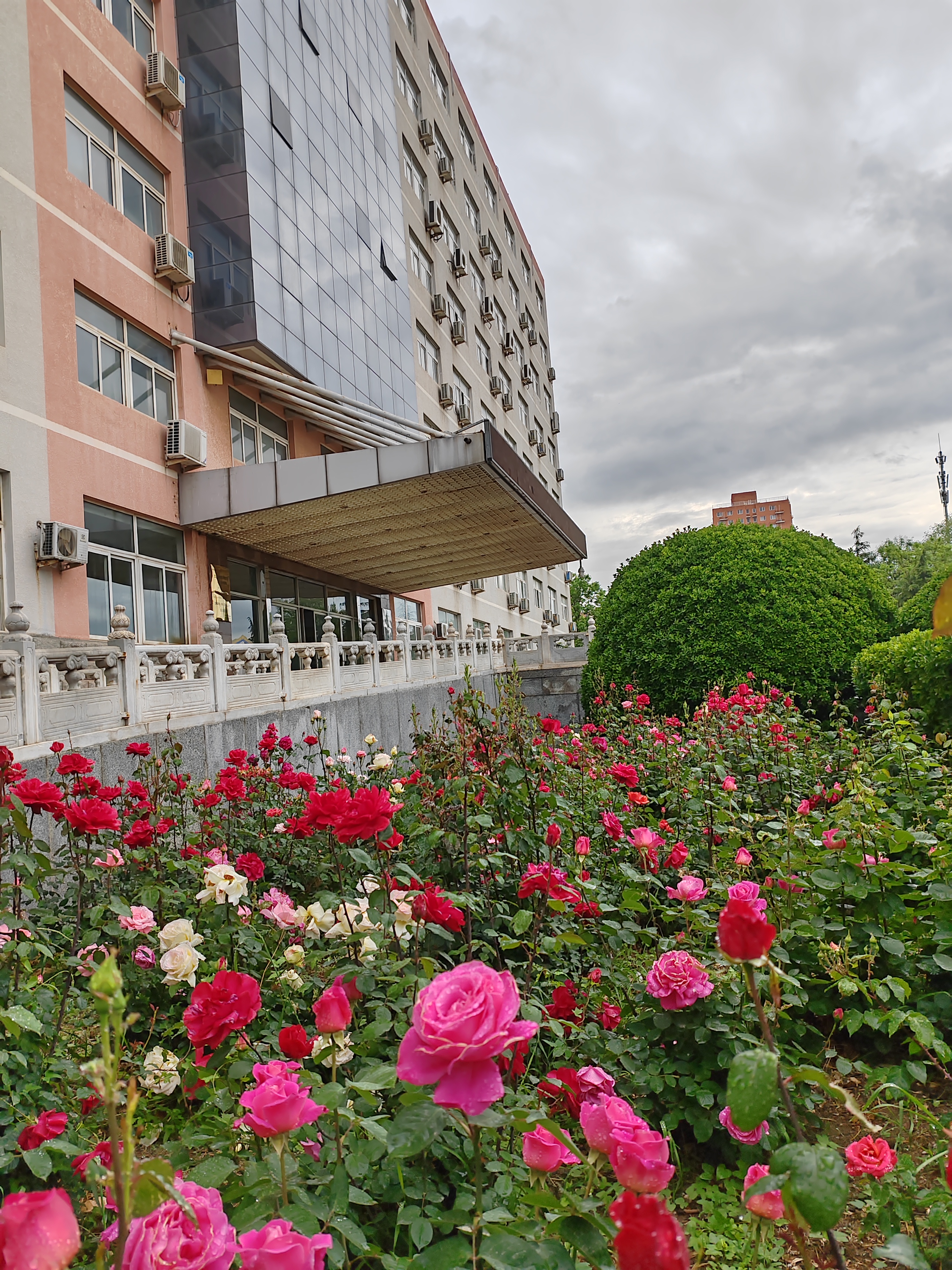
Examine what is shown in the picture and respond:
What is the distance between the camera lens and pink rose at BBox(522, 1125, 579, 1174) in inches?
49.6

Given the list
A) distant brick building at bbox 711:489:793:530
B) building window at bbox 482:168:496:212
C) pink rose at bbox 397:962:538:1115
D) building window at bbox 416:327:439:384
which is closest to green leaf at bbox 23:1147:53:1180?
pink rose at bbox 397:962:538:1115

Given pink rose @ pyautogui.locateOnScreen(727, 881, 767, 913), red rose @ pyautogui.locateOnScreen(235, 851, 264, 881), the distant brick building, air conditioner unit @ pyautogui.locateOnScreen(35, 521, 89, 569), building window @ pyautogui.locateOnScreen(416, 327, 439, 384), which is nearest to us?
pink rose @ pyautogui.locateOnScreen(727, 881, 767, 913)

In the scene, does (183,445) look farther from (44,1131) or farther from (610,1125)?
(610,1125)

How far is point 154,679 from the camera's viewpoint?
8547 millimetres

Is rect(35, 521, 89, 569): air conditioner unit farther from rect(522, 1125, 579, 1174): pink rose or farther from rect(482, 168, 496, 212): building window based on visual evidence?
rect(482, 168, 496, 212): building window

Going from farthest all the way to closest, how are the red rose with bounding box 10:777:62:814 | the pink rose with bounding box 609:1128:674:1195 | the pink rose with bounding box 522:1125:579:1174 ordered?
the red rose with bounding box 10:777:62:814
the pink rose with bounding box 522:1125:579:1174
the pink rose with bounding box 609:1128:674:1195

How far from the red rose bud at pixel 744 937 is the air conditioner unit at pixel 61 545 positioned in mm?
10764

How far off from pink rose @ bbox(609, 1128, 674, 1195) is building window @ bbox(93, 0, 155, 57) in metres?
15.9

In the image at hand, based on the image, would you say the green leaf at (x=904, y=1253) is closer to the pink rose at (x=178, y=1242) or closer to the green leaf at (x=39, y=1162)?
the pink rose at (x=178, y=1242)

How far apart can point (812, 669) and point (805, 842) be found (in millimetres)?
10168

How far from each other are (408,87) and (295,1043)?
32.7 m

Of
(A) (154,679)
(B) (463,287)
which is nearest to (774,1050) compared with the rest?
(A) (154,679)

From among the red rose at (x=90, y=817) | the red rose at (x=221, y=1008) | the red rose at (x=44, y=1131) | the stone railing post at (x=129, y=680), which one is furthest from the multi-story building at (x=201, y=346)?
the red rose at (x=221, y=1008)

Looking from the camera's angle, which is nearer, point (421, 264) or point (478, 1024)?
point (478, 1024)
